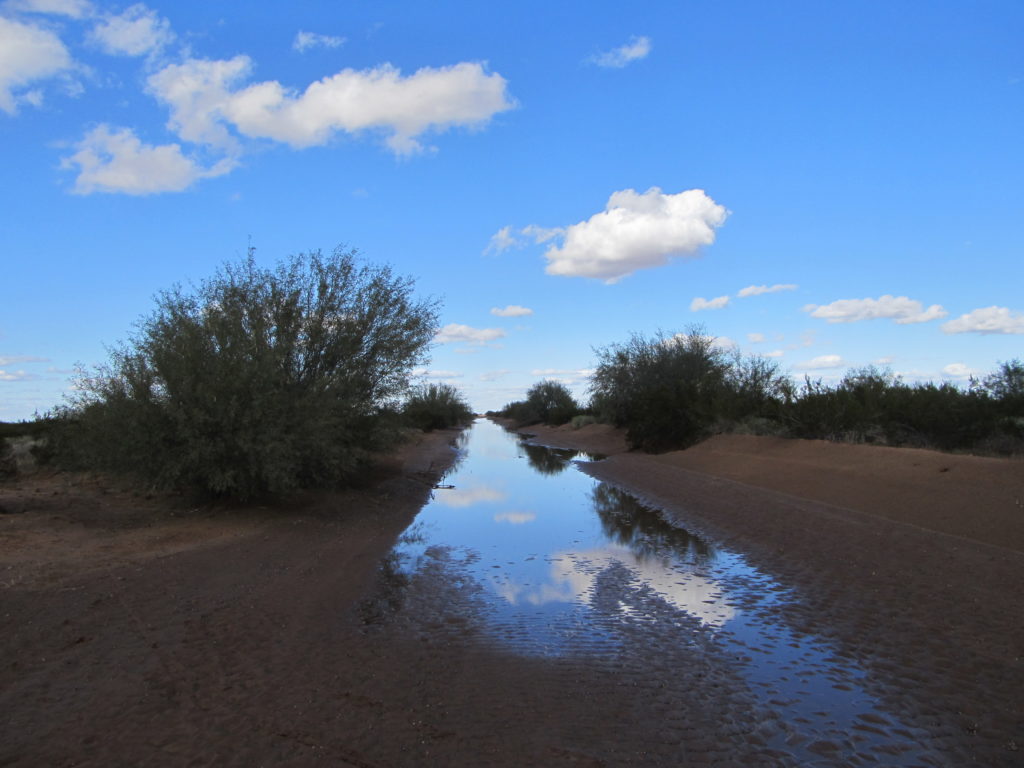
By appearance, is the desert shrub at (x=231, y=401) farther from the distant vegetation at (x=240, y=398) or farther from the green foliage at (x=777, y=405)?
the green foliage at (x=777, y=405)

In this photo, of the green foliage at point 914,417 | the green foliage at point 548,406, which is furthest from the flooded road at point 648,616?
the green foliage at point 548,406

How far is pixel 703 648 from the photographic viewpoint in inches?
297

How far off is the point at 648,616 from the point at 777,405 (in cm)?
2651

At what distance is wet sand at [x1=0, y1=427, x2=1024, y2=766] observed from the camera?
201 inches

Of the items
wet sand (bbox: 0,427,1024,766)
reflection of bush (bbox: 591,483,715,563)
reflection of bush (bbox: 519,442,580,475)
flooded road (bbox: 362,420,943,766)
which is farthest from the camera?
reflection of bush (bbox: 519,442,580,475)

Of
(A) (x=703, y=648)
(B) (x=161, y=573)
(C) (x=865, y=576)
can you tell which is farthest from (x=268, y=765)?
(C) (x=865, y=576)

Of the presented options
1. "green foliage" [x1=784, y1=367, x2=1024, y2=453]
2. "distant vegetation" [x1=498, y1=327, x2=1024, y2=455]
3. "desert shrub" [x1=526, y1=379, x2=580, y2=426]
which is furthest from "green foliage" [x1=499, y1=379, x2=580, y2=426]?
"green foliage" [x1=784, y1=367, x2=1024, y2=453]

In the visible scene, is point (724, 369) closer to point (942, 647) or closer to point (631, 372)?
point (631, 372)

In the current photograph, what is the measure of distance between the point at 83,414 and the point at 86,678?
11.4 meters

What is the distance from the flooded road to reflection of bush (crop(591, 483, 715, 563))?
6 centimetres

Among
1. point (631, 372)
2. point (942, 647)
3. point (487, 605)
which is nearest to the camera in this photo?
point (942, 647)

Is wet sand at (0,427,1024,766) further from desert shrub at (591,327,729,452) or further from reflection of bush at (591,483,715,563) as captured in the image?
desert shrub at (591,327,729,452)

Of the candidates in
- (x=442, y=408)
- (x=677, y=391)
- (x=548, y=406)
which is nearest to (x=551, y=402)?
(x=548, y=406)

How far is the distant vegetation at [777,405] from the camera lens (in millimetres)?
25297
